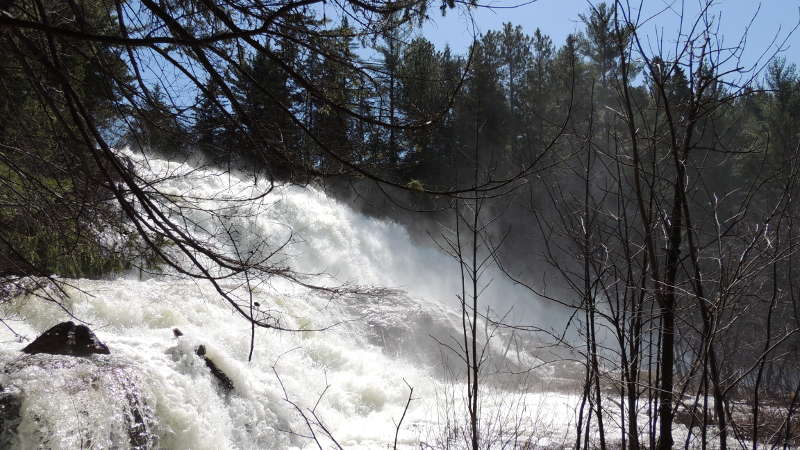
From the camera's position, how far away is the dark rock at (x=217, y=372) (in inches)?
269

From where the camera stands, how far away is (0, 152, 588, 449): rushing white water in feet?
15.3

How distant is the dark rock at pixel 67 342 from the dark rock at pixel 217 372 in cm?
121

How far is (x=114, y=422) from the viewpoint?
16.5 feet

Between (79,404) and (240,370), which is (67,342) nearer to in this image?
(79,404)

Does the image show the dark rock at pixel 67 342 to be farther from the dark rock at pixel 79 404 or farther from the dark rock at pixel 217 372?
the dark rock at pixel 217 372

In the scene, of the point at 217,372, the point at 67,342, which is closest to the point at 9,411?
the point at 67,342

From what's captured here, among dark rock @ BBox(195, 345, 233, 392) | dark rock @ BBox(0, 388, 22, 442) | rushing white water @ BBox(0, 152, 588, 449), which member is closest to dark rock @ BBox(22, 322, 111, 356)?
rushing white water @ BBox(0, 152, 588, 449)

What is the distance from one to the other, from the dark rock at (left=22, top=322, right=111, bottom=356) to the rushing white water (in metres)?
0.15

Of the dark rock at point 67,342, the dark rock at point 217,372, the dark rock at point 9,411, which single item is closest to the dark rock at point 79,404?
the dark rock at point 9,411

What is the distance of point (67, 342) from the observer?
18.2 feet

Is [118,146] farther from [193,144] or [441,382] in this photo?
[441,382]

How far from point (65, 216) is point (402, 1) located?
2.30 meters

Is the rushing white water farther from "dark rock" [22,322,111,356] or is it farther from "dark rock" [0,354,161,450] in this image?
"dark rock" [22,322,111,356]

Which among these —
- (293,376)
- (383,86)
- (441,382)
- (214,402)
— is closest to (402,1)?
(383,86)
